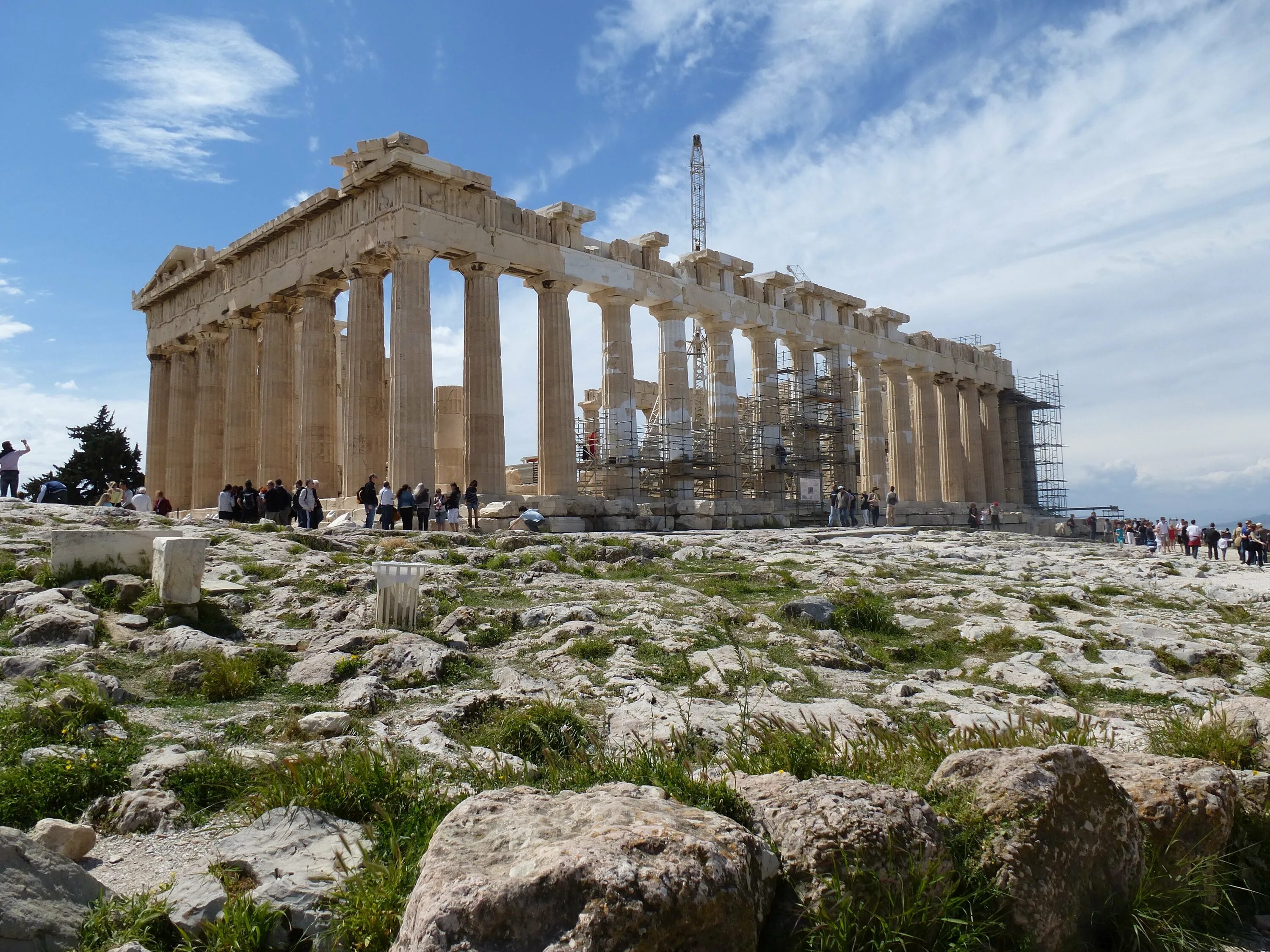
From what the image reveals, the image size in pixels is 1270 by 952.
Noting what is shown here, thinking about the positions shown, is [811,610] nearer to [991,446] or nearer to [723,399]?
[723,399]

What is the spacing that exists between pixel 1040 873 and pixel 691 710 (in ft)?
12.7

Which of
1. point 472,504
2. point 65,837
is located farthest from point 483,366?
point 65,837

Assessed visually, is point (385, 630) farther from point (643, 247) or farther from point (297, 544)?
point (643, 247)

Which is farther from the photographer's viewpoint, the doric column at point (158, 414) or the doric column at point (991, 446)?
the doric column at point (991, 446)

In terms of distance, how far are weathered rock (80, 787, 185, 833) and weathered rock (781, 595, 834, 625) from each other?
7.89 m

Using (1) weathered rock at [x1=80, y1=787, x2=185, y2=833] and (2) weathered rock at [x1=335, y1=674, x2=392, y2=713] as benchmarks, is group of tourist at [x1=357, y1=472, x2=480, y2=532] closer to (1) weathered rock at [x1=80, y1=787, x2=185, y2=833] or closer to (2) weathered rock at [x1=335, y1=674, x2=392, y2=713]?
(2) weathered rock at [x1=335, y1=674, x2=392, y2=713]

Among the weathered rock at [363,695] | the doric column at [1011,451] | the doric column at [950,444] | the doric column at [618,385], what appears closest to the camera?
the weathered rock at [363,695]

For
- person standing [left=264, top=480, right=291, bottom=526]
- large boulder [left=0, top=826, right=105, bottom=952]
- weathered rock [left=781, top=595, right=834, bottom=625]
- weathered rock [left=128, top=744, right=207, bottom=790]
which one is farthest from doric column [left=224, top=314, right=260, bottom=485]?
large boulder [left=0, top=826, right=105, bottom=952]

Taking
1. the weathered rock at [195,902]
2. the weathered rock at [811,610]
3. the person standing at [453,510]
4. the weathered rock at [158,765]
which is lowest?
the weathered rock at [195,902]

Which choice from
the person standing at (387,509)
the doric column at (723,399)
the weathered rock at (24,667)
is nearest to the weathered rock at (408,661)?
the weathered rock at (24,667)

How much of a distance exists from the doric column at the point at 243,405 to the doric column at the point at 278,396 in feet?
4.65

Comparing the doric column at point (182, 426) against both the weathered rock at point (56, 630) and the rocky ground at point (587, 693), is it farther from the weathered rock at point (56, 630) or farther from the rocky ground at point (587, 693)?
the weathered rock at point (56, 630)

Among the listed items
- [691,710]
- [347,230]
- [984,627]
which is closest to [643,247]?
[347,230]

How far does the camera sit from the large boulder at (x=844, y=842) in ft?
12.4
